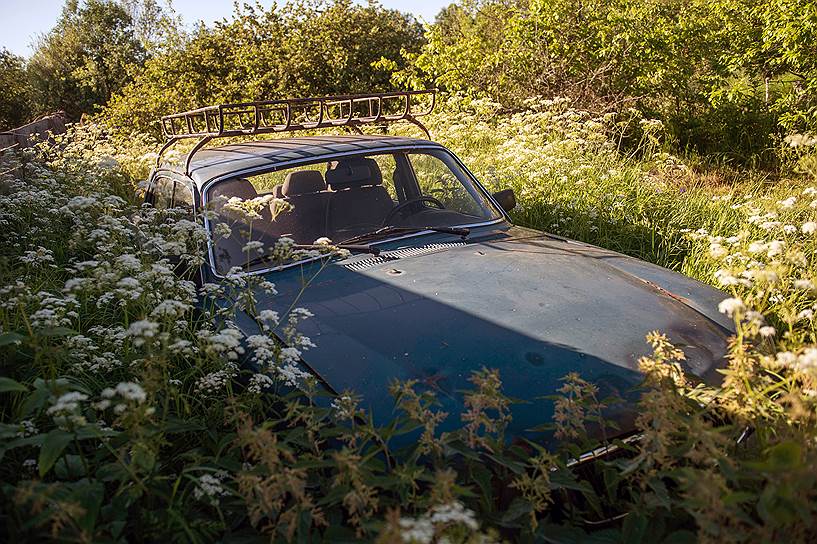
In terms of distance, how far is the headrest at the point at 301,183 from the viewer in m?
3.69

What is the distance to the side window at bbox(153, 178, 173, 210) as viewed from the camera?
413 centimetres

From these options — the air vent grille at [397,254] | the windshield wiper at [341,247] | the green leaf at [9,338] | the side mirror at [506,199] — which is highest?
the side mirror at [506,199]

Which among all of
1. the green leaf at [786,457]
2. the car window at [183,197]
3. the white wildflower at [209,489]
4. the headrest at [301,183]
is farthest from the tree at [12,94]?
the green leaf at [786,457]

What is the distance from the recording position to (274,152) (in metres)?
3.74

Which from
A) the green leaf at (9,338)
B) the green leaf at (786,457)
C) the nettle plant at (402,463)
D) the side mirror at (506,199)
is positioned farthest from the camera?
the side mirror at (506,199)

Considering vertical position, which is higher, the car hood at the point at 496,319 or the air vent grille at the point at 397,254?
the air vent grille at the point at 397,254

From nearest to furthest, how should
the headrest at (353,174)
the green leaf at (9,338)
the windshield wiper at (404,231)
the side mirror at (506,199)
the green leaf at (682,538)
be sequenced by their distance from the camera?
the green leaf at (682,538), the green leaf at (9,338), the windshield wiper at (404,231), the headrest at (353,174), the side mirror at (506,199)

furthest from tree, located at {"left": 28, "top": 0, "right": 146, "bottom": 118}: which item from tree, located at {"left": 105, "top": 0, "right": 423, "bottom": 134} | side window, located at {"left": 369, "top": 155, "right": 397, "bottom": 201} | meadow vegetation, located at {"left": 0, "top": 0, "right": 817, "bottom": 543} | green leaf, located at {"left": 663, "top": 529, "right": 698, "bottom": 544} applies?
green leaf, located at {"left": 663, "top": 529, "right": 698, "bottom": 544}

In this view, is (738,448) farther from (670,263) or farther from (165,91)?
(165,91)

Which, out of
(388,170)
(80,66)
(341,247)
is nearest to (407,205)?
(388,170)

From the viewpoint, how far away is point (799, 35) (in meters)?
10.1

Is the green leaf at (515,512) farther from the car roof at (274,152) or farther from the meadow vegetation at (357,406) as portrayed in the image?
the car roof at (274,152)

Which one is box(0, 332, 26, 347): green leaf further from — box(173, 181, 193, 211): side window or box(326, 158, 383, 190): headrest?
box(326, 158, 383, 190): headrest

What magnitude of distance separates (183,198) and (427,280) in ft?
5.66
